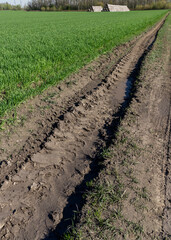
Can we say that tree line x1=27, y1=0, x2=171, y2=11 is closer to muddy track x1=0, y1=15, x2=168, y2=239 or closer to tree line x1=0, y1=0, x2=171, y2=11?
tree line x1=0, y1=0, x2=171, y2=11

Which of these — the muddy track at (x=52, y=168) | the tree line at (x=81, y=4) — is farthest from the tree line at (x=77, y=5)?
the muddy track at (x=52, y=168)

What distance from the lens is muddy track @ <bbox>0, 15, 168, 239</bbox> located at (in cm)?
233

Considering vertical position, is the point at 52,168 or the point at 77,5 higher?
the point at 77,5

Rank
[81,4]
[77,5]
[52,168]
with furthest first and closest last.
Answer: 1. [81,4]
2. [77,5]
3. [52,168]

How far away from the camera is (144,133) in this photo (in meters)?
3.97

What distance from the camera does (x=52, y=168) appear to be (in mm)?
3115

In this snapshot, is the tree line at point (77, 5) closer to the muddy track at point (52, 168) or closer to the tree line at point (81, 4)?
the tree line at point (81, 4)

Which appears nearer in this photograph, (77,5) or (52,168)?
(52,168)

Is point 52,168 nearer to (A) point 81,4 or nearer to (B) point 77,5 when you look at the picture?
(B) point 77,5

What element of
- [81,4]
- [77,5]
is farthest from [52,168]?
[81,4]

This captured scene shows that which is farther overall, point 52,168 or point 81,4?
point 81,4

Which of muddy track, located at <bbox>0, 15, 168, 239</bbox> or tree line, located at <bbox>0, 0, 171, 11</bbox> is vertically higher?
tree line, located at <bbox>0, 0, 171, 11</bbox>

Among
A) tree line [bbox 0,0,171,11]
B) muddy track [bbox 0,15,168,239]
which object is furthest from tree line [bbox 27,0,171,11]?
muddy track [bbox 0,15,168,239]

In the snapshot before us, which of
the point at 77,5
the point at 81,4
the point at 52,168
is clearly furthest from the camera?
the point at 81,4
